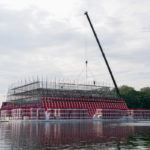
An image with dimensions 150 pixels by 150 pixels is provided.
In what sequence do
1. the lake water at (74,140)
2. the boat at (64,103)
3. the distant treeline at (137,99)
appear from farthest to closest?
1. the distant treeline at (137,99)
2. the boat at (64,103)
3. the lake water at (74,140)

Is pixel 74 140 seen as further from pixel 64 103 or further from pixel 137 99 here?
pixel 137 99

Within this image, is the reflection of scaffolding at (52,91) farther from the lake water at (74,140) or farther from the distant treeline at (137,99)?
the lake water at (74,140)

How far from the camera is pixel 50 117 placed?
88438 millimetres

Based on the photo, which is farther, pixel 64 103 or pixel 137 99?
pixel 137 99

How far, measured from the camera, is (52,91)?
100625 mm

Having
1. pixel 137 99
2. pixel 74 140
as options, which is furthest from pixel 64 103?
pixel 74 140

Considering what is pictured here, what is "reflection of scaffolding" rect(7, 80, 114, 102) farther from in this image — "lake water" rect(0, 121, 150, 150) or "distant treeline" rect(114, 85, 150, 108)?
"lake water" rect(0, 121, 150, 150)

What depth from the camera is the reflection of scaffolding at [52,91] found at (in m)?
99.5

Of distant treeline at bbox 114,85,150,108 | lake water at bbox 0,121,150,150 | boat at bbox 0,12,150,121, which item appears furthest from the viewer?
distant treeline at bbox 114,85,150,108

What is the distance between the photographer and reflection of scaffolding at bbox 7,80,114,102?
99.5m

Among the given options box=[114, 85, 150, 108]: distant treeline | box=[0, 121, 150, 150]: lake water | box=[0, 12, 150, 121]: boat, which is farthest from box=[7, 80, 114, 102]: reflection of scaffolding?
box=[0, 121, 150, 150]: lake water

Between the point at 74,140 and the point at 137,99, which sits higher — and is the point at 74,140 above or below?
below

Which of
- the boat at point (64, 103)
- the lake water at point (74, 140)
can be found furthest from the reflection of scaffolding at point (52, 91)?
the lake water at point (74, 140)

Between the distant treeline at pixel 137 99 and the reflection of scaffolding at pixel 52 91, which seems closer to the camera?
the reflection of scaffolding at pixel 52 91
